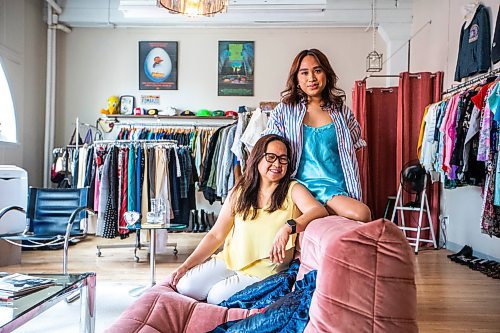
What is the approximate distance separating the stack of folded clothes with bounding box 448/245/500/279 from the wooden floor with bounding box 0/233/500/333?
2.5 inches

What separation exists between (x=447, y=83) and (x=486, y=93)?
1767mm

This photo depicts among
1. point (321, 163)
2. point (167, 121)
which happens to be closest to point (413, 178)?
point (167, 121)

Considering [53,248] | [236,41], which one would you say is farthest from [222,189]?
[236,41]

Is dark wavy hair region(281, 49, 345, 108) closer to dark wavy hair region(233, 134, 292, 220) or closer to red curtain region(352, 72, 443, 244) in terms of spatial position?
dark wavy hair region(233, 134, 292, 220)

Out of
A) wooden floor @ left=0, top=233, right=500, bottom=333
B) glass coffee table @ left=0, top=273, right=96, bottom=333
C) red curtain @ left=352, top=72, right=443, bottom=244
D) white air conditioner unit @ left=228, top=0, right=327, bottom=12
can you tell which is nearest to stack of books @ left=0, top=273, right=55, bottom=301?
glass coffee table @ left=0, top=273, right=96, bottom=333

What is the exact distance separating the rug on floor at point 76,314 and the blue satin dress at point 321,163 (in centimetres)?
137

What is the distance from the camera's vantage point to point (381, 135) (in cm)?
602

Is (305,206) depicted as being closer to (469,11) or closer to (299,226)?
(299,226)

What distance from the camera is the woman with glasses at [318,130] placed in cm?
190

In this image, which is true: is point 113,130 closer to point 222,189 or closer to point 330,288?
point 222,189

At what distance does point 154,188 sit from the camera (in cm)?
465

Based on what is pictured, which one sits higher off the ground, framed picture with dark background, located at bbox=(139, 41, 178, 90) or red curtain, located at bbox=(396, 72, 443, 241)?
framed picture with dark background, located at bbox=(139, 41, 178, 90)

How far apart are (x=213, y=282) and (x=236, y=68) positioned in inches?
219

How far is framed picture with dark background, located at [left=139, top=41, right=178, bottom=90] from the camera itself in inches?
280
